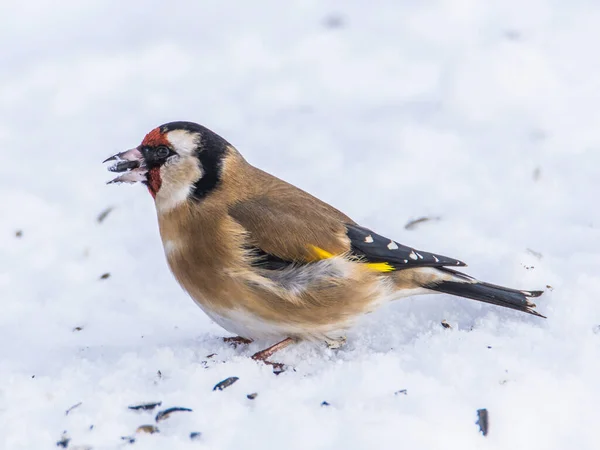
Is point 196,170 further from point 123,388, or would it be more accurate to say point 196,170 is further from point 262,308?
point 123,388

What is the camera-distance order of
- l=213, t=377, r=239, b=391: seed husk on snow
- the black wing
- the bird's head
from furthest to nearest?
1. the bird's head
2. the black wing
3. l=213, t=377, r=239, b=391: seed husk on snow

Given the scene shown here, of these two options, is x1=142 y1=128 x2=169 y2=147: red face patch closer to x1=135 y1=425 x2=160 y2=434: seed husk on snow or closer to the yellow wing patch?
the yellow wing patch

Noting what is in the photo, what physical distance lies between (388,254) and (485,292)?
20.9 inches

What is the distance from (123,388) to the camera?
4.56 m

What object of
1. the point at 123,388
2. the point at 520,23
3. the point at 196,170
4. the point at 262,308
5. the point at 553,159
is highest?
the point at 520,23

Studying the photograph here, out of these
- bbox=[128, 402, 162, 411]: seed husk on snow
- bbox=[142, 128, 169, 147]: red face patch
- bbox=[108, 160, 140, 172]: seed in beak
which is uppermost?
bbox=[142, 128, 169, 147]: red face patch

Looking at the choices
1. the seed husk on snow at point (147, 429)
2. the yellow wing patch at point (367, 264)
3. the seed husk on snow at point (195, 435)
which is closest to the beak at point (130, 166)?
the yellow wing patch at point (367, 264)

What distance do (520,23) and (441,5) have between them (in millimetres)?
795

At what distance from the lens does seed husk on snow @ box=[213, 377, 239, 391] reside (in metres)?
4.45

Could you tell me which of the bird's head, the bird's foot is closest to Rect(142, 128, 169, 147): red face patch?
the bird's head

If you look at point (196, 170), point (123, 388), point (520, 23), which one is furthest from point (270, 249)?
point (520, 23)

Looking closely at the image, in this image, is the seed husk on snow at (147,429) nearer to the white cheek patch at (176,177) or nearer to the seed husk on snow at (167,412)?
the seed husk on snow at (167,412)

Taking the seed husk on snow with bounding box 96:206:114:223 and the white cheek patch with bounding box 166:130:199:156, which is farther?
the seed husk on snow with bounding box 96:206:114:223

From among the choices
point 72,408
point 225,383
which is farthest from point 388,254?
point 72,408
